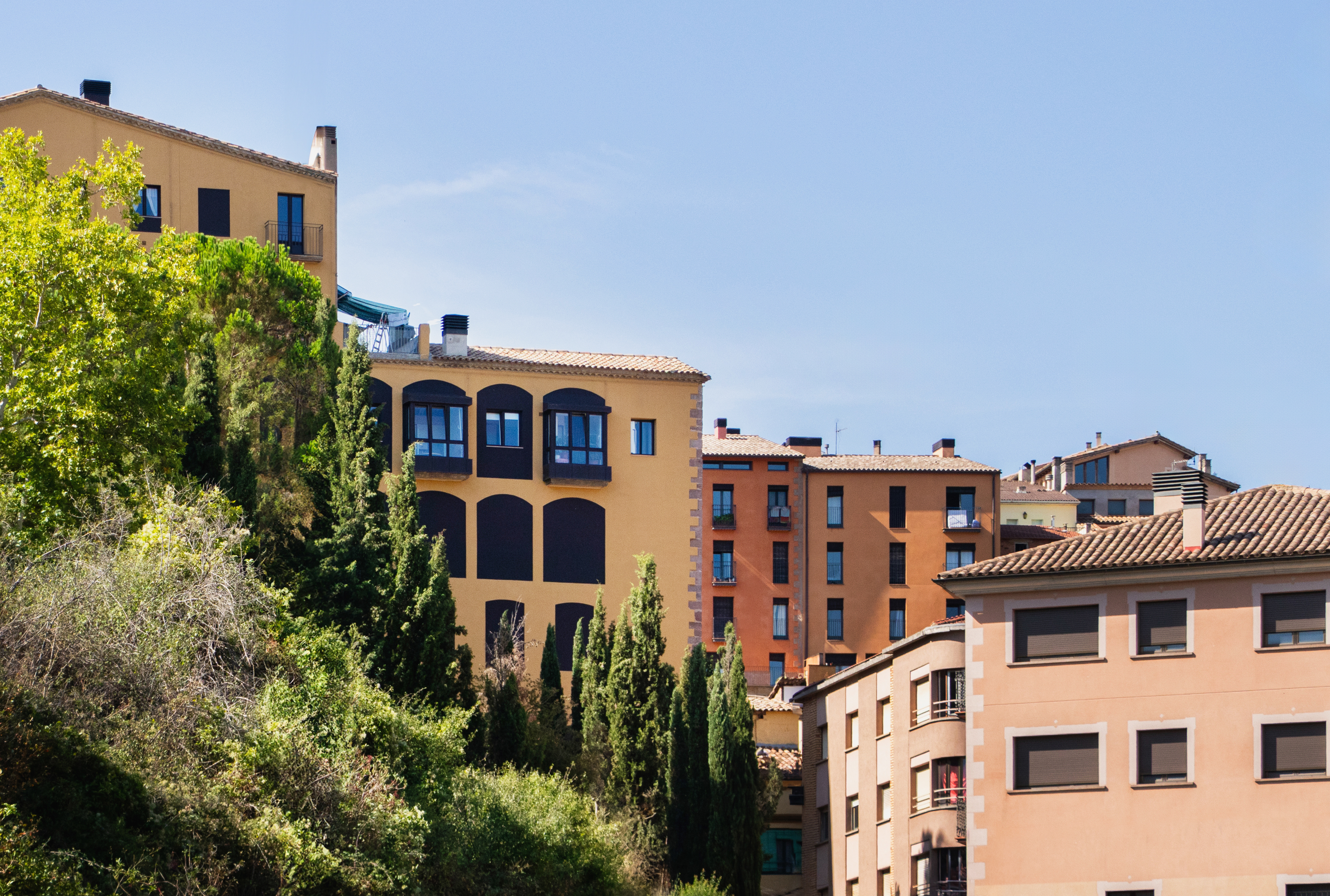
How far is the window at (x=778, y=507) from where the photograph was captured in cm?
7381

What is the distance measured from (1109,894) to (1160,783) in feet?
8.99

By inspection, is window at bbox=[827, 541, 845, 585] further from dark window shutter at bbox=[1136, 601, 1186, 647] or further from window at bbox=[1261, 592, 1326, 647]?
window at bbox=[1261, 592, 1326, 647]

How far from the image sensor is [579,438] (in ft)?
187

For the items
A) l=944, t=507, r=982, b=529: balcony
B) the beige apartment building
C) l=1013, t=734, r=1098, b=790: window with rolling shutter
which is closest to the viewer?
the beige apartment building

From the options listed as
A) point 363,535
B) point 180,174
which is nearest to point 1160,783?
point 363,535

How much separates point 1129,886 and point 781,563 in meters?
35.7

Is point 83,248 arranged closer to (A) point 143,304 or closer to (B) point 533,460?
(A) point 143,304

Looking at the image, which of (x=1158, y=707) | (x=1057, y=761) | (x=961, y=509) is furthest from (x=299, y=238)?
(x=961, y=509)

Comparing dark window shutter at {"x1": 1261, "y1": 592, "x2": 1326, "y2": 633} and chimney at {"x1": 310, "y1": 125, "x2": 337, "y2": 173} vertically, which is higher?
chimney at {"x1": 310, "y1": 125, "x2": 337, "y2": 173}

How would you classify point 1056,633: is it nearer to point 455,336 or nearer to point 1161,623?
point 1161,623

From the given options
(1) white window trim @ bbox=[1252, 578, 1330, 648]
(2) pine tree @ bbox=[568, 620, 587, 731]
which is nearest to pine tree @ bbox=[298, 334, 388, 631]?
(2) pine tree @ bbox=[568, 620, 587, 731]

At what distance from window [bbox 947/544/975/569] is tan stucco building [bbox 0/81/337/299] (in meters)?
30.2

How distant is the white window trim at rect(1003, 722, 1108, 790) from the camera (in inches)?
1567

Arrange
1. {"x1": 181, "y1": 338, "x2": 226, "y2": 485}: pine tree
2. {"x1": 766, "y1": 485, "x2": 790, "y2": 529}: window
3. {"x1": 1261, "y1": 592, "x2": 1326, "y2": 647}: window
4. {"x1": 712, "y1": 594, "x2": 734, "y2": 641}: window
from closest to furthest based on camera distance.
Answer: {"x1": 181, "y1": 338, "x2": 226, "y2": 485}: pine tree → {"x1": 1261, "y1": 592, "x2": 1326, "y2": 647}: window → {"x1": 712, "y1": 594, "x2": 734, "y2": 641}: window → {"x1": 766, "y1": 485, "x2": 790, "y2": 529}: window
